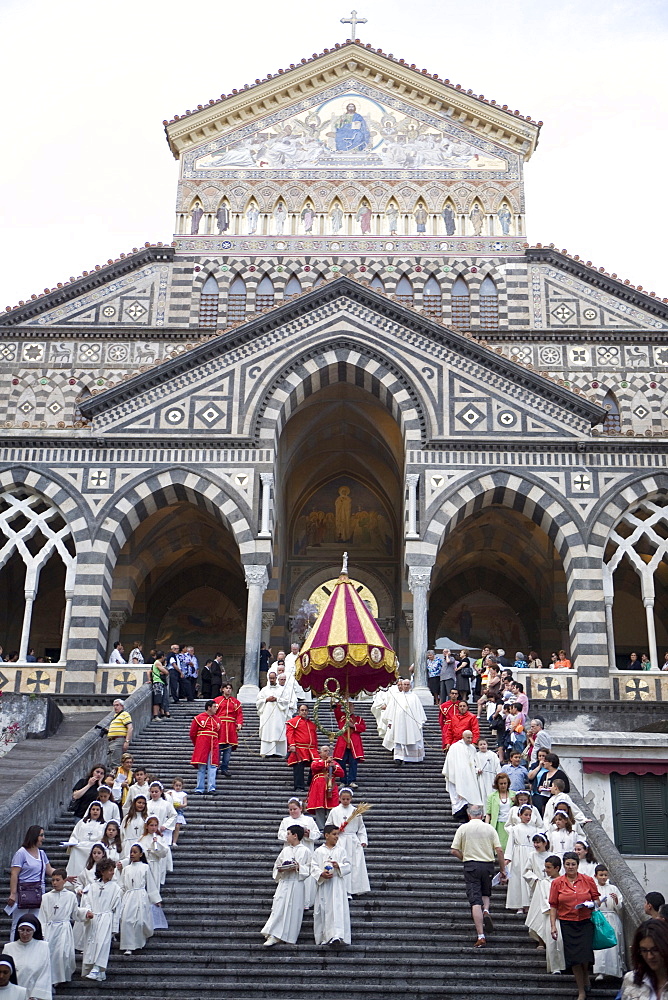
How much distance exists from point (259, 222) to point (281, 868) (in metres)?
25.7

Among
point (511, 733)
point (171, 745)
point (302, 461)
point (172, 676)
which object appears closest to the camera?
point (511, 733)

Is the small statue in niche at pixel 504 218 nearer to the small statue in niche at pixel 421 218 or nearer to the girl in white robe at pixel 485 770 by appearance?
the small statue in niche at pixel 421 218

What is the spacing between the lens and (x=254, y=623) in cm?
2562

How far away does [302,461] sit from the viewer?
32594 mm

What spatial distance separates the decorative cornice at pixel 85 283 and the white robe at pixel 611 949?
25650 millimetres

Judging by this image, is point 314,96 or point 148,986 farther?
point 314,96

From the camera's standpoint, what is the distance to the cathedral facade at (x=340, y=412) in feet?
85.6

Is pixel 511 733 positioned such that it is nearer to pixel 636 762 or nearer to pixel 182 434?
pixel 636 762

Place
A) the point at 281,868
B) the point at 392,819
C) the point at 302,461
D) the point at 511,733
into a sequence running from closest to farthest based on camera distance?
the point at 281,868 < the point at 392,819 < the point at 511,733 < the point at 302,461

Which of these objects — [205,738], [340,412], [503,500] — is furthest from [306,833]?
[340,412]

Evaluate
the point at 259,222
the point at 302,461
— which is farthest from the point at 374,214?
the point at 302,461

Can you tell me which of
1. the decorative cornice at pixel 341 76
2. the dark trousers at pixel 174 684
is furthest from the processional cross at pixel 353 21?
the dark trousers at pixel 174 684

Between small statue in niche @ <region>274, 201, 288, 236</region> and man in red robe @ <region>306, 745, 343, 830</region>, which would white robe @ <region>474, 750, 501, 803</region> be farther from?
small statue in niche @ <region>274, 201, 288, 236</region>

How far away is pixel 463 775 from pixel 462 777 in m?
0.03
